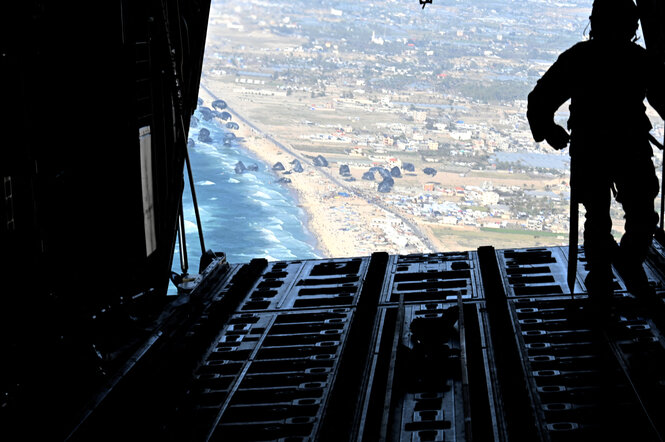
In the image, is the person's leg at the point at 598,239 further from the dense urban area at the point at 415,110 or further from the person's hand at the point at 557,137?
the dense urban area at the point at 415,110

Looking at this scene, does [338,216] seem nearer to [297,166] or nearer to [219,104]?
[297,166]

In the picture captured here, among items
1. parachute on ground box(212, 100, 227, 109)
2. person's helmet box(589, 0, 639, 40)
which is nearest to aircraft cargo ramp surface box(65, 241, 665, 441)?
person's helmet box(589, 0, 639, 40)

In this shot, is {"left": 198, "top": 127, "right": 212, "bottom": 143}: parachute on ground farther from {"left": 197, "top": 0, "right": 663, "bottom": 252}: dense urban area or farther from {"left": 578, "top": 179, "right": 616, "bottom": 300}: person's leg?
{"left": 578, "top": 179, "right": 616, "bottom": 300}: person's leg

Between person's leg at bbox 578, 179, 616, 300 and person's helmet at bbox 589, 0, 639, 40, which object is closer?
person's helmet at bbox 589, 0, 639, 40

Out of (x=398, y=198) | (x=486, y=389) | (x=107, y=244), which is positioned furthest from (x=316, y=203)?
(x=486, y=389)

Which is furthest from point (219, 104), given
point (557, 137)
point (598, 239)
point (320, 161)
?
point (598, 239)

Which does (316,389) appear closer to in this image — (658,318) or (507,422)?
(507,422)

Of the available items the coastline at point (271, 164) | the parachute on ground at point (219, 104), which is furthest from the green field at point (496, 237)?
the parachute on ground at point (219, 104)
